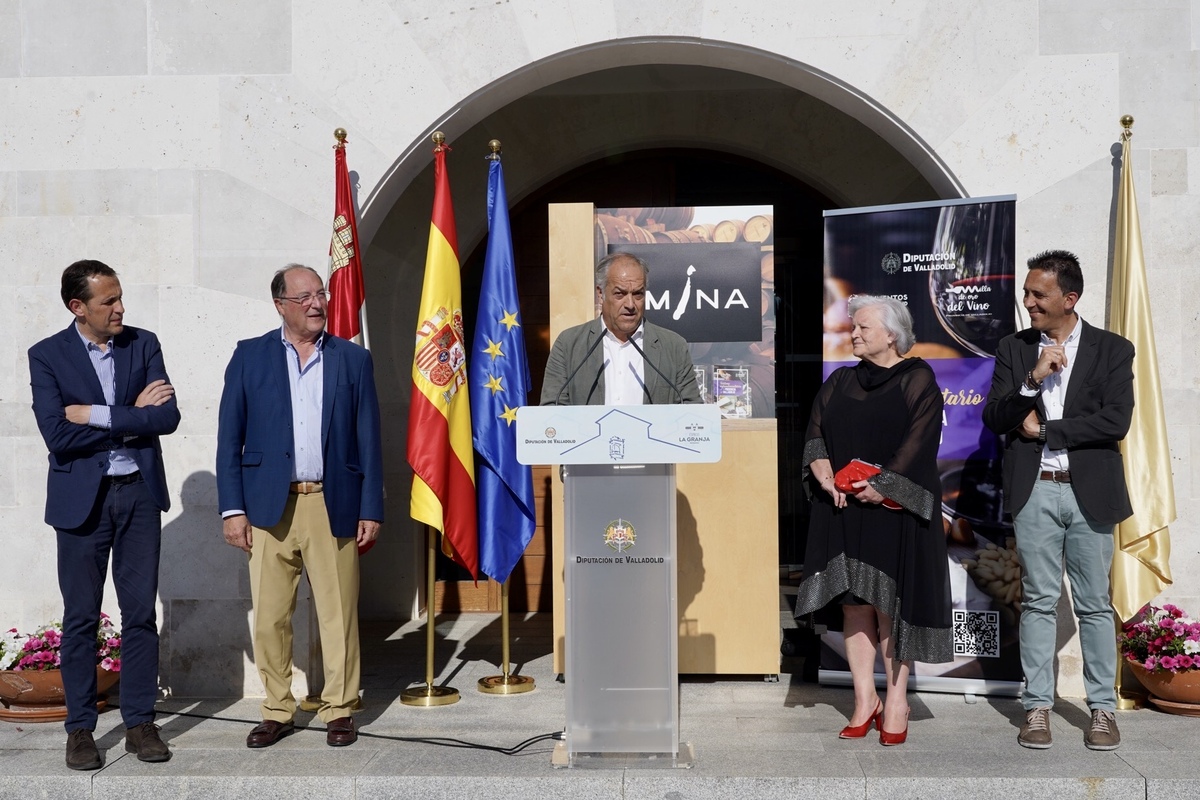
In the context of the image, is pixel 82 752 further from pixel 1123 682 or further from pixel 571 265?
pixel 1123 682

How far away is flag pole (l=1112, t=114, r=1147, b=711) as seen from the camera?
508 centimetres

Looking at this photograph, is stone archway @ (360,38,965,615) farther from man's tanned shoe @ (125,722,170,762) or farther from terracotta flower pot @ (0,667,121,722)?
man's tanned shoe @ (125,722,170,762)

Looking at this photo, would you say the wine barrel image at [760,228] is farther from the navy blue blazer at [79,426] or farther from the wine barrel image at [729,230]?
the navy blue blazer at [79,426]

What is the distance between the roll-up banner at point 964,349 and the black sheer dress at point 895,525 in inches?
29.7

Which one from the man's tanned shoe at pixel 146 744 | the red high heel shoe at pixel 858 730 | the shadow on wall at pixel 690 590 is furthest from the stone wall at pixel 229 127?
the red high heel shoe at pixel 858 730

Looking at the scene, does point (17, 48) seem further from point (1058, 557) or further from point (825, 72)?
point (1058, 557)

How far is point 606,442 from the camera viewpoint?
158 inches

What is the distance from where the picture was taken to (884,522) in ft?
14.7

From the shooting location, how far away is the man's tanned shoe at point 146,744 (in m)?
4.42

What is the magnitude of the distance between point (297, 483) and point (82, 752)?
49.6 inches

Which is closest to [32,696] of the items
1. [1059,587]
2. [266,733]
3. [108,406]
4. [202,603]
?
[202,603]

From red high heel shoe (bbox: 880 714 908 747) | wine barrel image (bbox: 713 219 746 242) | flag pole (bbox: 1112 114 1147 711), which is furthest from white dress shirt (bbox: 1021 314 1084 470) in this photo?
wine barrel image (bbox: 713 219 746 242)

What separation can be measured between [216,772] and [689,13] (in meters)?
3.84

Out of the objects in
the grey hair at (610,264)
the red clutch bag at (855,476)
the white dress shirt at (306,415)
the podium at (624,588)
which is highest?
the grey hair at (610,264)
